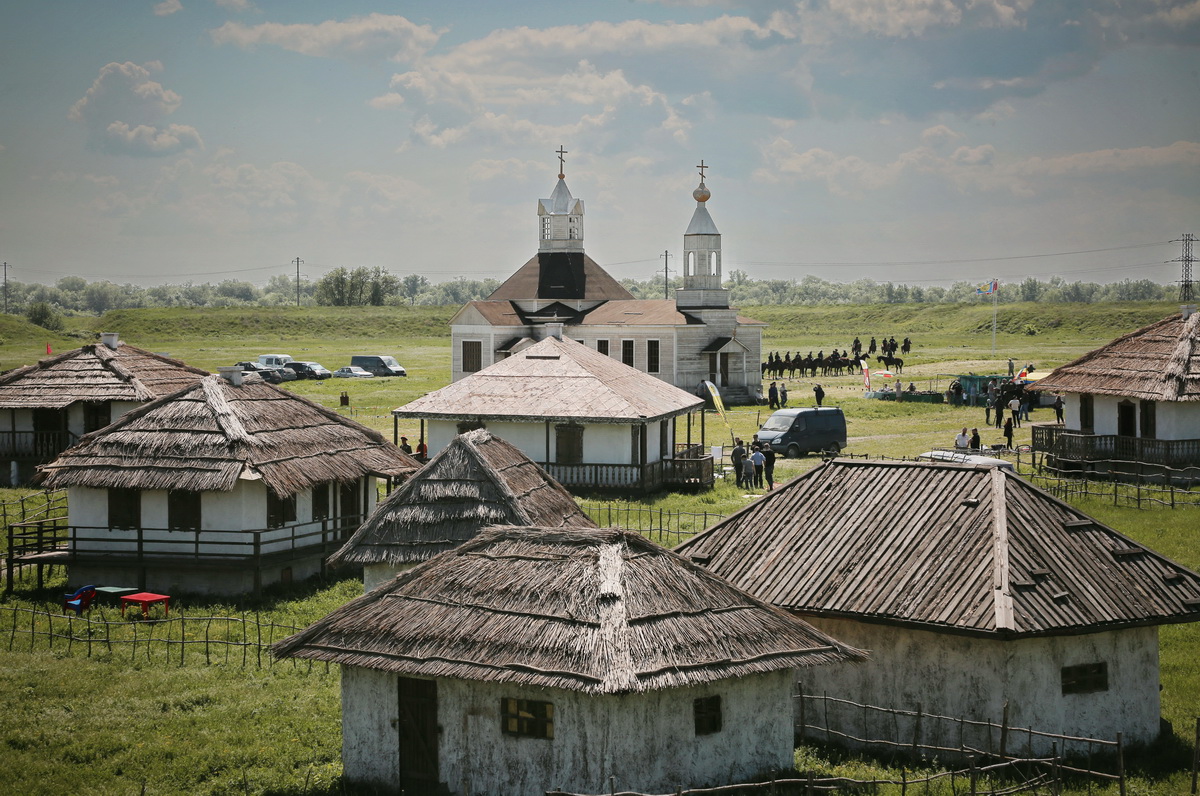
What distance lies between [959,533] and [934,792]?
4.02 metres

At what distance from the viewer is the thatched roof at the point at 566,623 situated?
46.1 feet

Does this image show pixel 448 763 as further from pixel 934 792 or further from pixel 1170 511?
pixel 1170 511

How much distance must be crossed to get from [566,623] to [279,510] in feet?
44.4

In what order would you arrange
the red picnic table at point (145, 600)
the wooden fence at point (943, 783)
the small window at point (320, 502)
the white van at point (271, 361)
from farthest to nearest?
the white van at point (271, 361) < the small window at point (320, 502) < the red picnic table at point (145, 600) < the wooden fence at point (943, 783)

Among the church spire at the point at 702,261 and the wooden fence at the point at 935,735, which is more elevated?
the church spire at the point at 702,261

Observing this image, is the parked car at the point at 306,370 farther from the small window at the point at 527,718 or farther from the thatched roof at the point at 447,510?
the small window at the point at 527,718

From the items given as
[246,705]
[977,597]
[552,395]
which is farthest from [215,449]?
[977,597]

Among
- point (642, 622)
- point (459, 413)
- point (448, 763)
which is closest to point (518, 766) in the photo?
point (448, 763)

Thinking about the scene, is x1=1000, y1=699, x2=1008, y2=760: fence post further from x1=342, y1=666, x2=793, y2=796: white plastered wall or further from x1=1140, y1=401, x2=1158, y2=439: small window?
x1=1140, y1=401, x2=1158, y2=439: small window

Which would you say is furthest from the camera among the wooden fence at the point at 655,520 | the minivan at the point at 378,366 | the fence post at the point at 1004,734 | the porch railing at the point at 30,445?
the minivan at the point at 378,366

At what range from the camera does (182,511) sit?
85.3 ft

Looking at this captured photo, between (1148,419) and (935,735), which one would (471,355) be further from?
(935,735)

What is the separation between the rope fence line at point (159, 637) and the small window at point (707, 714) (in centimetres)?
809

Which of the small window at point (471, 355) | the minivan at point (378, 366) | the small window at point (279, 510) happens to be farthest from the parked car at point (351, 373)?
the small window at point (279, 510)
